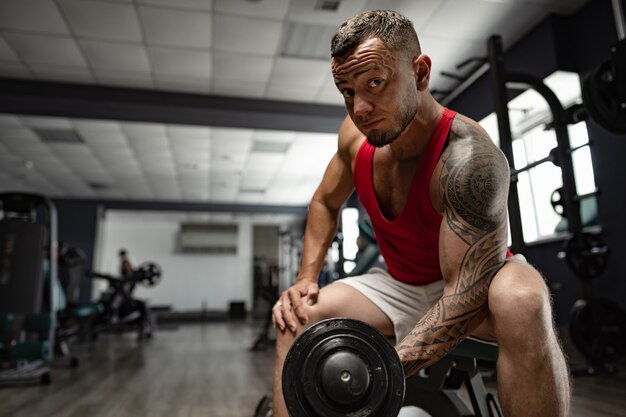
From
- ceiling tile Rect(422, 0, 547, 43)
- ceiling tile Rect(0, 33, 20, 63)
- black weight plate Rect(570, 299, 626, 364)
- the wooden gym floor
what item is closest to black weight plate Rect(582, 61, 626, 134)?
black weight plate Rect(570, 299, 626, 364)

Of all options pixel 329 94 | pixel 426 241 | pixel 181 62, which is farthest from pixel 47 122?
pixel 426 241

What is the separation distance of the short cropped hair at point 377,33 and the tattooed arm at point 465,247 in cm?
19

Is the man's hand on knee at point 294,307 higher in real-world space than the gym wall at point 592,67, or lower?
lower

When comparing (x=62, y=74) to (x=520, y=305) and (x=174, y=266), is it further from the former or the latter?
(x=174, y=266)

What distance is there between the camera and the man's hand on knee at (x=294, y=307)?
0.76 m

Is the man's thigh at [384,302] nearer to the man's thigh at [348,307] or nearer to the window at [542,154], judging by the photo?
the man's thigh at [348,307]

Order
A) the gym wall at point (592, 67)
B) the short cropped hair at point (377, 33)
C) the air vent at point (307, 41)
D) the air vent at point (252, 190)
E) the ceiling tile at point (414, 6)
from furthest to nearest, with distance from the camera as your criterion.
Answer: the air vent at point (252, 190), the air vent at point (307, 41), the ceiling tile at point (414, 6), the gym wall at point (592, 67), the short cropped hair at point (377, 33)

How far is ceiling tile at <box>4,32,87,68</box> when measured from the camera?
3176 millimetres

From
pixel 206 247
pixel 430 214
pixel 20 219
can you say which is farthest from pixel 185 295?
pixel 430 214

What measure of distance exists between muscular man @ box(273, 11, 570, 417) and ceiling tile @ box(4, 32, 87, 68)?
325 cm

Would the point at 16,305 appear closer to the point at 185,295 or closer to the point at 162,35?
the point at 162,35

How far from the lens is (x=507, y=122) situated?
80.7 inches

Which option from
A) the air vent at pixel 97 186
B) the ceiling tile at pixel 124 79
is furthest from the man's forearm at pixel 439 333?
the air vent at pixel 97 186

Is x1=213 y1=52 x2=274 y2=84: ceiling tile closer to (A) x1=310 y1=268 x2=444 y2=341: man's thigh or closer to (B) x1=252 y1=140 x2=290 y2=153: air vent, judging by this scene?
(B) x1=252 y1=140 x2=290 y2=153: air vent
